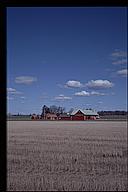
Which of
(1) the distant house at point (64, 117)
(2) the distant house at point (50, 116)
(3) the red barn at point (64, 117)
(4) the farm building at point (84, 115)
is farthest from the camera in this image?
(4) the farm building at point (84, 115)

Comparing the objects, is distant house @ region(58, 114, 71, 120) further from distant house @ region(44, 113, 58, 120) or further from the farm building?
distant house @ region(44, 113, 58, 120)

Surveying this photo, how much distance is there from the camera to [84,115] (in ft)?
255

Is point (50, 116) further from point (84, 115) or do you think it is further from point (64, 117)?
point (84, 115)

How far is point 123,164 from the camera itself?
7.94m

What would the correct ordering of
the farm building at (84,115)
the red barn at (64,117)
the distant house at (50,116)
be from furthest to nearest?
the farm building at (84,115)
the red barn at (64,117)
the distant house at (50,116)

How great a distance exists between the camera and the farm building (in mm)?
76688

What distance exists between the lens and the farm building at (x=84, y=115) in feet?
252

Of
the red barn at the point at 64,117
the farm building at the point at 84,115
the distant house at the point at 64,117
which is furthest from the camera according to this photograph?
the farm building at the point at 84,115

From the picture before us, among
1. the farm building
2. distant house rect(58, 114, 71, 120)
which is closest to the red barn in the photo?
distant house rect(58, 114, 71, 120)

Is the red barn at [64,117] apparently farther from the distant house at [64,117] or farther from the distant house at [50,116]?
the distant house at [50,116]

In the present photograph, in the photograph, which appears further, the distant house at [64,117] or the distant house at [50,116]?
the distant house at [64,117]

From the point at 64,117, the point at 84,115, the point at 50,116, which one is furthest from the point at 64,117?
the point at 50,116

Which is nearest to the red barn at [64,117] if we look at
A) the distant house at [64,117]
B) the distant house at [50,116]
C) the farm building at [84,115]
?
the distant house at [64,117]
